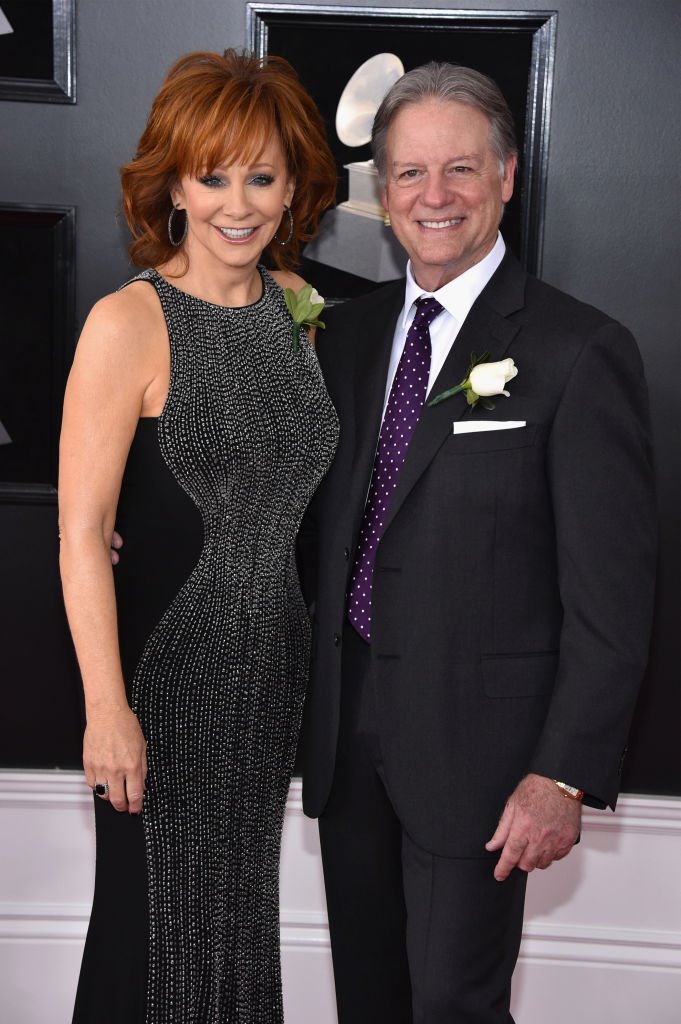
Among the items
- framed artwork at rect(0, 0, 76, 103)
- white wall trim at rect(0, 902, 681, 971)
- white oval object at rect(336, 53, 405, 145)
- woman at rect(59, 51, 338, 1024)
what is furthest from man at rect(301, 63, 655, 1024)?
framed artwork at rect(0, 0, 76, 103)

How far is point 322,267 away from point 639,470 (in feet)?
3.86

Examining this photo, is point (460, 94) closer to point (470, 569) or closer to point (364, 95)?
point (364, 95)

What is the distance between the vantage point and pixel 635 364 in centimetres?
190

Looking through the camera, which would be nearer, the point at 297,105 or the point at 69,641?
the point at 297,105

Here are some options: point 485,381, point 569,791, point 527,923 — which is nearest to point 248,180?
point 485,381

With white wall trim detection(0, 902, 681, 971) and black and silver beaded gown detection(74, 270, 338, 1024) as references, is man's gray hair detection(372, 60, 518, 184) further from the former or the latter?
white wall trim detection(0, 902, 681, 971)

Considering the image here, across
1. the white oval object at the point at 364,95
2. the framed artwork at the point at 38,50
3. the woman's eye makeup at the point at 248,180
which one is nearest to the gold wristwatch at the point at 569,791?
the woman's eye makeup at the point at 248,180

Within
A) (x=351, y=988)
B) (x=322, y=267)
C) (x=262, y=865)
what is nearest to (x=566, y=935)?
(x=351, y=988)

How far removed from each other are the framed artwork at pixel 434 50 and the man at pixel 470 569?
59 cm

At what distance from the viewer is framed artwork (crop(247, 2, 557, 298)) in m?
2.65

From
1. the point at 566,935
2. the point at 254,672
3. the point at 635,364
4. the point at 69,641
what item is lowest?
the point at 566,935

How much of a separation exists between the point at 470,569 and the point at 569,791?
41cm

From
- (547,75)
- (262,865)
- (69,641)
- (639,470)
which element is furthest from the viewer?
(69,641)

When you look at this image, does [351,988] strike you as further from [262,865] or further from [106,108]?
[106,108]
